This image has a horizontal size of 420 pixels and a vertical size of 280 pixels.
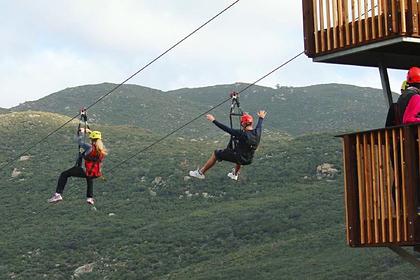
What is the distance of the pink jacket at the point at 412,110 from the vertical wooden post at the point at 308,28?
246cm

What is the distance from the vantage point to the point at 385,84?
60.3 feet

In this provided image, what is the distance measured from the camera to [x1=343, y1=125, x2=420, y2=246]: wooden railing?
53.0 feet

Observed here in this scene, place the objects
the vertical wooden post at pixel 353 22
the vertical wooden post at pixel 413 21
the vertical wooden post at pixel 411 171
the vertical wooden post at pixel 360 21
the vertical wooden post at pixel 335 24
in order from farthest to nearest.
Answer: the vertical wooden post at pixel 335 24 < the vertical wooden post at pixel 353 22 < the vertical wooden post at pixel 360 21 < the vertical wooden post at pixel 413 21 < the vertical wooden post at pixel 411 171

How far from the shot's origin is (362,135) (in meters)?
16.9

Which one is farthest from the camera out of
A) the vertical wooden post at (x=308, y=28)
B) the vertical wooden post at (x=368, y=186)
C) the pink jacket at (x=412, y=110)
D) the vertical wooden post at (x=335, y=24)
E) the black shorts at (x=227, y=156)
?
the black shorts at (x=227, y=156)

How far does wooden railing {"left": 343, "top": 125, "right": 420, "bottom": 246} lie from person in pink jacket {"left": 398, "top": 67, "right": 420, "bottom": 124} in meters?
0.25

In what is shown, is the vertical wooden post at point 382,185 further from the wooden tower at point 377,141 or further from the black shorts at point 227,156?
the black shorts at point 227,156

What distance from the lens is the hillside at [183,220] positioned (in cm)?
7362

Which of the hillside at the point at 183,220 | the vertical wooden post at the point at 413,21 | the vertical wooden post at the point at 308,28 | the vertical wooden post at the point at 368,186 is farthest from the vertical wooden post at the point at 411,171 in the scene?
the hillside at the point at 183,220

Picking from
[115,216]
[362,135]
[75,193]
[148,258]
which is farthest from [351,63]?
[75,193]

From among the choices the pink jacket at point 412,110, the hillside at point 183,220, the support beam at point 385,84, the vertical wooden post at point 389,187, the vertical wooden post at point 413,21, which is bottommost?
the hillside at point 183,220

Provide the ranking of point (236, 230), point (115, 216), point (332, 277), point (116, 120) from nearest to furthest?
1. point (332, 277)
2. point (236, 230)
3. point (115, 216)
4. point (116, 120)

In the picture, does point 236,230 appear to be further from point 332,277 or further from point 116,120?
point 116,120

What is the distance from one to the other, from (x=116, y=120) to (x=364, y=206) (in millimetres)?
163868
